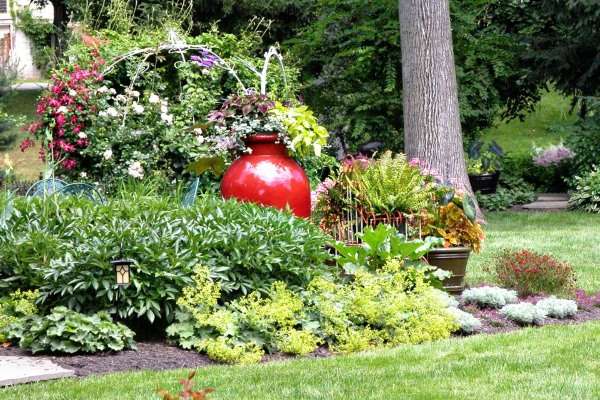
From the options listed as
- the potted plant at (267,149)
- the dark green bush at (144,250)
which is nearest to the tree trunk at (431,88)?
the potted plant at (267,149)

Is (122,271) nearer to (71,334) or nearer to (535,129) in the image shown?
(71,334)

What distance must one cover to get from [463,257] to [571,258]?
8.84 ft

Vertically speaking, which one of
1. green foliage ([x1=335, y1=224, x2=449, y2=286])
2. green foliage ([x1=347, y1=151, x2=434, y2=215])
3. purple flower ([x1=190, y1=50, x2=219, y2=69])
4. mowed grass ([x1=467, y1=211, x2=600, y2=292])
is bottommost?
mowed grass ([x1=467, y1=211, x2=600, y2=292])

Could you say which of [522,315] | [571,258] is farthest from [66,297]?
[571,258]

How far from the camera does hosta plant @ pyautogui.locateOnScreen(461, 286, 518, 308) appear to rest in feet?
24.6

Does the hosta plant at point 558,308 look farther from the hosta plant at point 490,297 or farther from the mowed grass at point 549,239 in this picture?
the mowed grass at point 549,239

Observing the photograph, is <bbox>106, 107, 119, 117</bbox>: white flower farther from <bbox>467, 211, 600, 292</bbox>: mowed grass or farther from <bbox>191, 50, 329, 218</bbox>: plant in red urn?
<bbox>467, 211, 600, 292</bbox>: mowed grass

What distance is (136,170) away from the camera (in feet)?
32.6

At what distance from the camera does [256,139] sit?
8.42 meters

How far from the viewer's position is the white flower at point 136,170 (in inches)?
389

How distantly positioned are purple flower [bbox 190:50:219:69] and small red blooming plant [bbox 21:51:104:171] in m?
1.01

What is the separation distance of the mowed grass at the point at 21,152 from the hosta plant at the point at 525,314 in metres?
6.09

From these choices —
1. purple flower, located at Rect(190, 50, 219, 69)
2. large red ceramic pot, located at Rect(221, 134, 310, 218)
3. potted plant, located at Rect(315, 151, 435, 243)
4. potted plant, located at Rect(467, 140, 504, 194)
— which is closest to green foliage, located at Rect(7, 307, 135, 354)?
large red ceramic pot, located at Rect(221, 134, 310, 218)

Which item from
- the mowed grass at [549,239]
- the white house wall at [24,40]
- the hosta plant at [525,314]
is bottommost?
the mowed grass at [549,239]
